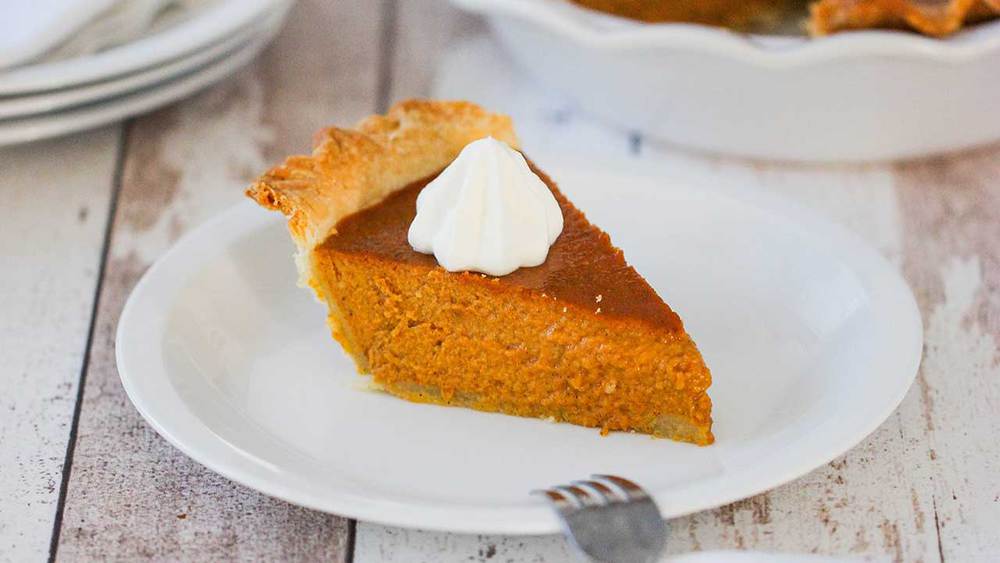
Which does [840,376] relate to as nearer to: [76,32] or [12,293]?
[12,293]

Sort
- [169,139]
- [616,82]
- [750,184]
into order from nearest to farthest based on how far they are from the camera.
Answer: [750,184]
[616,82]
[169,139]

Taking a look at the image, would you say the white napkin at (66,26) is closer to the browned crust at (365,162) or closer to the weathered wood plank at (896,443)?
the browned crust at (365,162)

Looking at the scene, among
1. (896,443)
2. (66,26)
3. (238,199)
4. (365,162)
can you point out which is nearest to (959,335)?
(896,443)

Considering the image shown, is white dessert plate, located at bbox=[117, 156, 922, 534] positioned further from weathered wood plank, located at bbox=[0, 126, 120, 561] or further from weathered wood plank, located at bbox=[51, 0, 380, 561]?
weathered wood plank, located at bbox=[0, 126, 120, 561]

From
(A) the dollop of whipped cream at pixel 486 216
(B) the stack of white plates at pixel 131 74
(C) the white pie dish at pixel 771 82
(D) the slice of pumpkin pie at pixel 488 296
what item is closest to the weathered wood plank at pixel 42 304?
(B) the stack of white plates at pixel 131 74

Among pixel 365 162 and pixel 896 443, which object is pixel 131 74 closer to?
pixel 365 162

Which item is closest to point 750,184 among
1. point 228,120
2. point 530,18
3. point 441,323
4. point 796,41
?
point 796,41
